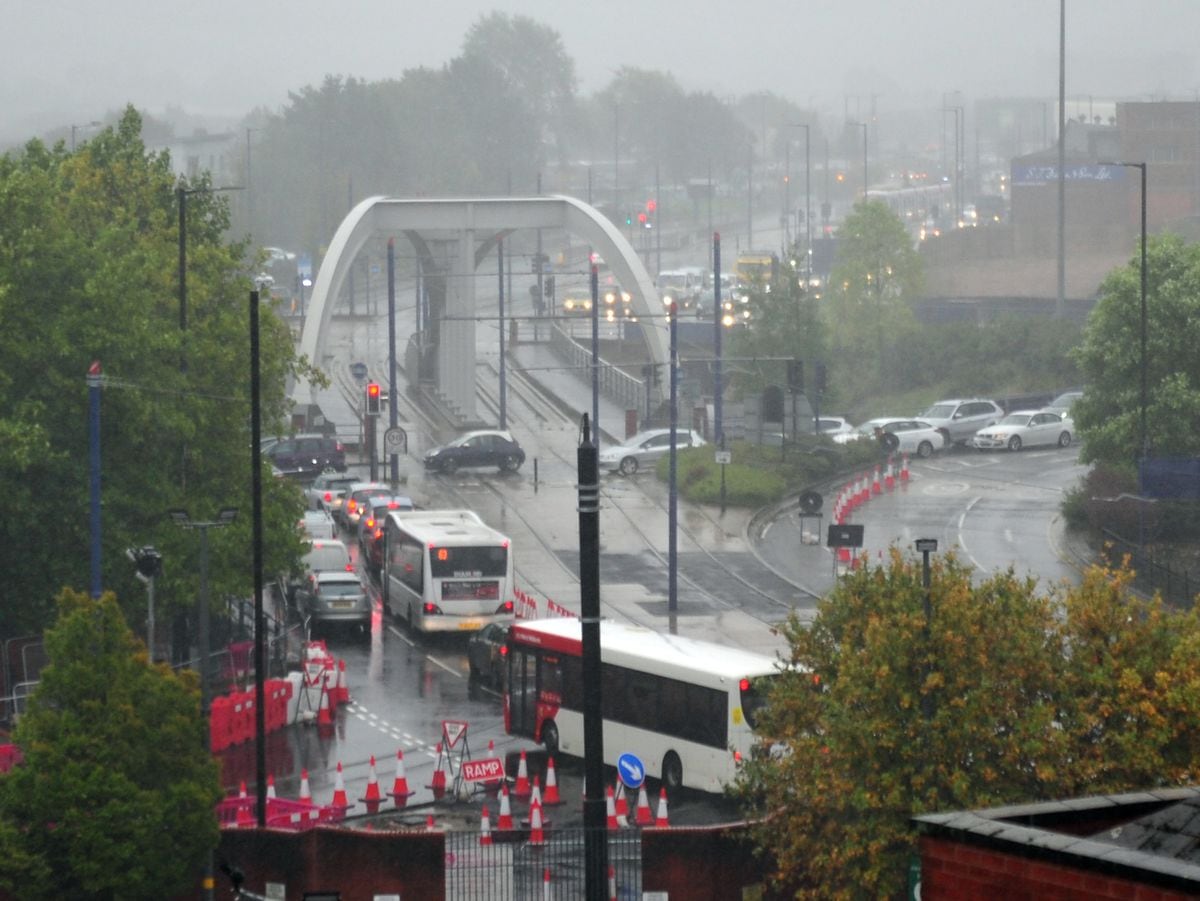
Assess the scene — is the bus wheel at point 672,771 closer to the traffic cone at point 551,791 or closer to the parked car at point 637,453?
the traffic cone at point 551,791

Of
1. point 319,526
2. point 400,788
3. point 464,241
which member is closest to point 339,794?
point 400,788

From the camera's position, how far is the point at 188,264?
127 ft

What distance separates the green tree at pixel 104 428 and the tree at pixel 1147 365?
20.6 m

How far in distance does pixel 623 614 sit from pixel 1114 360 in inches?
572

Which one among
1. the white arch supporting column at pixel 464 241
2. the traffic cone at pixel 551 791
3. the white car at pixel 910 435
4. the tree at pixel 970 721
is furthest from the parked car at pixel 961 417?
the tree at pixel 970 721

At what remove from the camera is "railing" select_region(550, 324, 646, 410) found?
230ft

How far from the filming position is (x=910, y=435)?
59781 millimetres

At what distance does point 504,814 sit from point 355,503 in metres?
26.7

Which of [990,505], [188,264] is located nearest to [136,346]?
[188,264]

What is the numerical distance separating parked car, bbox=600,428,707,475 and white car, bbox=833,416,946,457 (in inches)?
212

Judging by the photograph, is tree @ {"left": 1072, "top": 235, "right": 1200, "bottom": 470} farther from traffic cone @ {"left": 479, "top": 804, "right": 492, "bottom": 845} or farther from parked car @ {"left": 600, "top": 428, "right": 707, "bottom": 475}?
traffic cone @ {"left": 479, "top": 804, "right": 492, "bottom": 845}

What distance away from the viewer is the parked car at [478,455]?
57281mm

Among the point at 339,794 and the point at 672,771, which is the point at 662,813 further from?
the point at 339,794

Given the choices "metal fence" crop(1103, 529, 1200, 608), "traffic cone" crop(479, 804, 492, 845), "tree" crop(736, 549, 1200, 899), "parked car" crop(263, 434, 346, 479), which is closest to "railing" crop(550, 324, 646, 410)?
"parked car" crop(263, 434, 346, 479)
